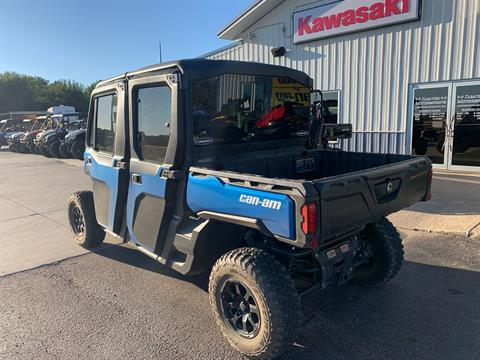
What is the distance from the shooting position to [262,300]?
2.61 metres

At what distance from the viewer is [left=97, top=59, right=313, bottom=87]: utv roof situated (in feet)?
10.1

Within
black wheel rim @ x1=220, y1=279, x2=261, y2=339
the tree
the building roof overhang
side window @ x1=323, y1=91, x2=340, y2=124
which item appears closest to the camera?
black wheel rim @ x1=220, y1=279, x2=261, y2=339

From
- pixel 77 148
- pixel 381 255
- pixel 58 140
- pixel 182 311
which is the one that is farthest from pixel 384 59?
pixel 58 140

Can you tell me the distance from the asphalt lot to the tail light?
1.08 metres

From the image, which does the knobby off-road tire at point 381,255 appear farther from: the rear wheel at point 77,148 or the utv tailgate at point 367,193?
the rear wheel at point 77,148

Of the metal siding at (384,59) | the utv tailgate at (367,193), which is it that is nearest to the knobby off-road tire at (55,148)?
the metal siding at (384,59)

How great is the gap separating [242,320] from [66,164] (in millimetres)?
14535

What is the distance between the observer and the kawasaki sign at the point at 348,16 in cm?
965

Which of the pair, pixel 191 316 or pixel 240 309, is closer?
pixel 240 309

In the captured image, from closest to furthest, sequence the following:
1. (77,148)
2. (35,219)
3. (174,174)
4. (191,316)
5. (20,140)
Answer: (174,174), (191,316), (35,219), (77,148), (20,140)

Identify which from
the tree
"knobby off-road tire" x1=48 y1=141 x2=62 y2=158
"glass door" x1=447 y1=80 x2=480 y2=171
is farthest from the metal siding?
the tree

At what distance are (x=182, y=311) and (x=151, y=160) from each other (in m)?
1.37

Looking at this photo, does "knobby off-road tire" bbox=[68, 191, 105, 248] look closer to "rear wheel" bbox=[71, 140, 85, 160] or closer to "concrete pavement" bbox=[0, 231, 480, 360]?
"concrete pavement" bbox=[0, 231, 480, 360]

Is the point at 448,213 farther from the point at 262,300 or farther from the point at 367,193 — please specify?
the point at 262,300
